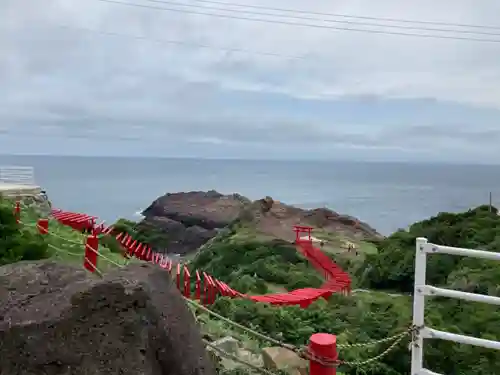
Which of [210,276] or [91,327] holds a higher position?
[91,327]

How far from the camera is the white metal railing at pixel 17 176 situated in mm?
19750

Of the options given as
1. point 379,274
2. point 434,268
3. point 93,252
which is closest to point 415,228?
point 379,274

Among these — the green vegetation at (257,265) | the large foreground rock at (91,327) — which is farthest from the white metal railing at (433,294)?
the green vegetation at (257,265)

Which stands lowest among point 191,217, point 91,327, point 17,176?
point 191,217

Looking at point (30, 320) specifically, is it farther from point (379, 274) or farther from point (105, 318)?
point (379, 274)

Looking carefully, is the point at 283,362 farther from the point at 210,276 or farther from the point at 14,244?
the point at 210,276

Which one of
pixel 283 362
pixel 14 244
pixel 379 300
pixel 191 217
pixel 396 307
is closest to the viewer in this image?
pixel 283 362

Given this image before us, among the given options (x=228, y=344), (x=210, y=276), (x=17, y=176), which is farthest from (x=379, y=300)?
(x=17, y=176)

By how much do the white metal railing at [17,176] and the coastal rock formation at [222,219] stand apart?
1001cm

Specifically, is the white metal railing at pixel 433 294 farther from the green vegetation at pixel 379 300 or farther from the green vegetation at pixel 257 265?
the green vegetation at pixel 257 265

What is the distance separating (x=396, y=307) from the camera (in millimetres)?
8586

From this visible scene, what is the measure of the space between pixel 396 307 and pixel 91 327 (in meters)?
6.72

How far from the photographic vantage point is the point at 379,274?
14375 mm

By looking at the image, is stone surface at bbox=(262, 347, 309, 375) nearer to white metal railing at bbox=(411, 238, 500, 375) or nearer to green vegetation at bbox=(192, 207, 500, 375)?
white metal railing at bbox=(411, 238, 500, 375)
